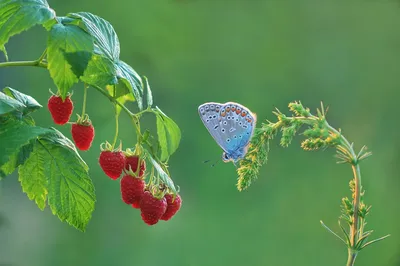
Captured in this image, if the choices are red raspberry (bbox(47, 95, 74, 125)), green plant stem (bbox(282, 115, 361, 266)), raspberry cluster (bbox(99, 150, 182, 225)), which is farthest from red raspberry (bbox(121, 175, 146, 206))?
green plant stem (bbox(282, 115, 361, 266))

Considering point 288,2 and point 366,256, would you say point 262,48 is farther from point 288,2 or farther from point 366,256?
point 366,256

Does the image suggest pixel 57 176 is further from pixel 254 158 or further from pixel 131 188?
pixel 254 158

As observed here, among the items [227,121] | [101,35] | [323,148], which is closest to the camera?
[323,148]

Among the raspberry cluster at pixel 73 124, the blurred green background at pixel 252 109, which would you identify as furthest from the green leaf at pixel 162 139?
the blurred green background at pixel 252 109

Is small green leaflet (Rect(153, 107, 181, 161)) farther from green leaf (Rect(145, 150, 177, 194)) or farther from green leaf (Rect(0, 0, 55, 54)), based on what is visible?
green leaf (Rect(0, 0, 55, 54))

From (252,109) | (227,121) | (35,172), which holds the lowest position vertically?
(252,109)

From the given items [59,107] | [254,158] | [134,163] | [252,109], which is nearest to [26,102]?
[59,107]
